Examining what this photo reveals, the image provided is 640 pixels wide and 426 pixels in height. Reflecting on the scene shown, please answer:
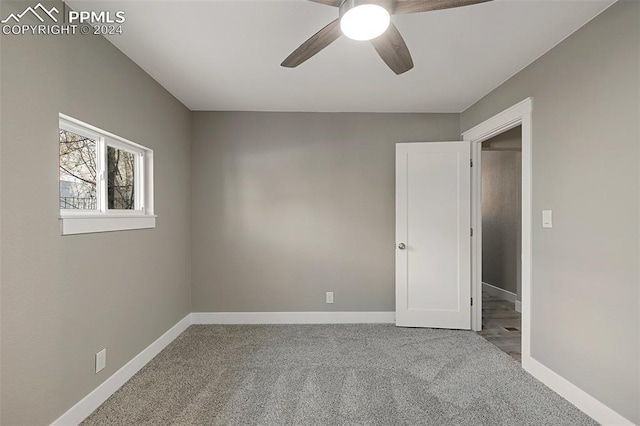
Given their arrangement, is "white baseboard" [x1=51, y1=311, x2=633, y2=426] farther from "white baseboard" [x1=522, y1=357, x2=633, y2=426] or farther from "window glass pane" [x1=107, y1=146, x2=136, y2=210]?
"window glass pane" [x1=107, y1=146, x2=136, y2=210]

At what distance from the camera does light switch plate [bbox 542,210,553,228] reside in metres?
2.38

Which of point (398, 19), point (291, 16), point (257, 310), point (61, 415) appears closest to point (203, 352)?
point (257, 310)

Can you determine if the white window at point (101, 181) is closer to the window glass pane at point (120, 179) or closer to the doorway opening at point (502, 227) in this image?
the window glass pane at point (120, 179)

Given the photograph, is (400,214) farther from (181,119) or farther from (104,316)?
(104,316)

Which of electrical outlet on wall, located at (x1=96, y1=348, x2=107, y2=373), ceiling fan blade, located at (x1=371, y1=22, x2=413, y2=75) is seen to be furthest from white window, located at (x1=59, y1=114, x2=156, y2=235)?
ceiling fan blade, located at (x1=371, y1=22, x2=413, y2=75)

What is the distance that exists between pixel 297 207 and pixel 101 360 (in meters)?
2.28

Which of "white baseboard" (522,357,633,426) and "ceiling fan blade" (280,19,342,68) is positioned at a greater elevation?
"ceiling fan blade" (280,19,342,68)

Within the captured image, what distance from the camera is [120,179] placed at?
2609 millimetres

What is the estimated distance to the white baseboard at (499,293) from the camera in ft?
15.7

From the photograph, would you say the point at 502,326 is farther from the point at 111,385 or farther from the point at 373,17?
the point at 111,385

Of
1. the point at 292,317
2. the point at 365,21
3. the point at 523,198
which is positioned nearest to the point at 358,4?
the point at 365,21

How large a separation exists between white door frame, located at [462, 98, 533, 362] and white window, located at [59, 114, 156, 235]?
3041mm

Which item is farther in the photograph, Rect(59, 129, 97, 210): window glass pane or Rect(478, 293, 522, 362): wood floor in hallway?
Rect(478, 293, 522, 362): wood floor in hallway

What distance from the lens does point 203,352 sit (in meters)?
2.99
